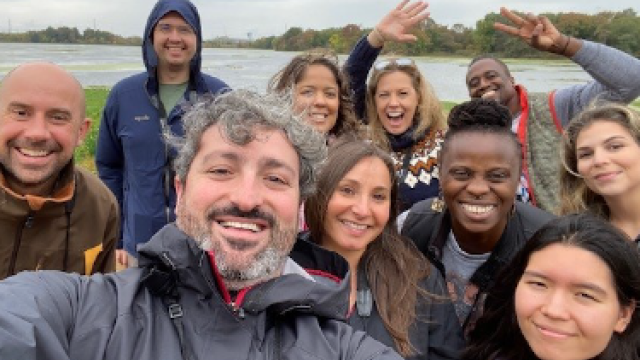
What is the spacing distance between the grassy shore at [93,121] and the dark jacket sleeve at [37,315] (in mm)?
3112

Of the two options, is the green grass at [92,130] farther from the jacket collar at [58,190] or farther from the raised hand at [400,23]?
the raised hand at [400,23]

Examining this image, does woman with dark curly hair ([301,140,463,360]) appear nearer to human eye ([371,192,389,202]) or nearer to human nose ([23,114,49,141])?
human eye ([371,192,389,202])

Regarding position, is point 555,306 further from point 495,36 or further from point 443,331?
point 495,36

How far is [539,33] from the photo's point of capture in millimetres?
5359

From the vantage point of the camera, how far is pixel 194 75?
5.30 metres

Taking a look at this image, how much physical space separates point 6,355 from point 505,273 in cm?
246

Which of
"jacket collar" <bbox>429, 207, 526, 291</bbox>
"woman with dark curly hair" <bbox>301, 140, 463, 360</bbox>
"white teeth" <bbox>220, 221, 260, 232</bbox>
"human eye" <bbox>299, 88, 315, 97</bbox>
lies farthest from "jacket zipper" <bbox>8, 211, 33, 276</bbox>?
"human eye" <bbox>299, 88, 315, 97</bbox>

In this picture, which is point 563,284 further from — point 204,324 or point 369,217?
point 204,324

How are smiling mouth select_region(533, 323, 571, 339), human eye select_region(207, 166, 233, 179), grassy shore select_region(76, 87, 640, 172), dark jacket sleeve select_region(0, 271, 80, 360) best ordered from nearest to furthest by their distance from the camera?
dark jacket sleeve select_region(0, 271, 80, 360)
human eye select_region(207, 166, 233, 179)
smiling mouth select_region(533, 323, 571, 339)
grassy shore select_region(76, 87, 640, 172)

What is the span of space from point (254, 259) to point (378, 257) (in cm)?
109

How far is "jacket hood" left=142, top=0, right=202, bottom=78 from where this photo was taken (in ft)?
17.1

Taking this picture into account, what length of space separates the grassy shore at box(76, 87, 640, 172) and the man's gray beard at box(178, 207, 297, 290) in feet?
9.32

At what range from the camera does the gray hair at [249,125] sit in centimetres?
285

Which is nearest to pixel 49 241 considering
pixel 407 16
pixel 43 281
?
pixel 43 281
